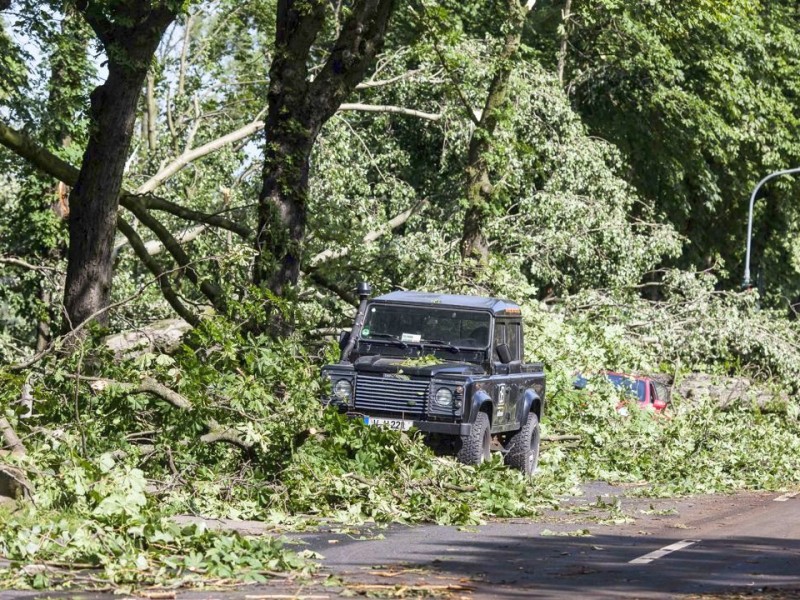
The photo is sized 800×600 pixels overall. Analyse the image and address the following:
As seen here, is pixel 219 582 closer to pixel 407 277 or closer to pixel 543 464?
pixel 543 464

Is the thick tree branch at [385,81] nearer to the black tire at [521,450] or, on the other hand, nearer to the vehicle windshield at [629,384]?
the vehicle windshield at [629,384]

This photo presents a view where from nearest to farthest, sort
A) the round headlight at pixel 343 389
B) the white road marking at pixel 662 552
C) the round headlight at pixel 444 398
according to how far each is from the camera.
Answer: the white road marking at pixel 662 552 < the round headlight at pixel 444 398 < the round headlight at pixel 343 389

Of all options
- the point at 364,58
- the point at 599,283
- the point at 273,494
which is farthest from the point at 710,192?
the point at 273,494

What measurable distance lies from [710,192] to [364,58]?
21.5 m

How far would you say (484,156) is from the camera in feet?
87.8

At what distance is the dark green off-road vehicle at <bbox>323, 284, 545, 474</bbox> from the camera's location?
48.5 ft

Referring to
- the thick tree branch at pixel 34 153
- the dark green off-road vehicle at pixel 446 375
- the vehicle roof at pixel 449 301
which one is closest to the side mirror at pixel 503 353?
the dark green off-road vehicle at pixel 446 375

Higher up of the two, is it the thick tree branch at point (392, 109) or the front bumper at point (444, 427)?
the thick tree branch at point (392, 109)

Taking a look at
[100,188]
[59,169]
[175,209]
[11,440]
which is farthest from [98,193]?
[11,440]

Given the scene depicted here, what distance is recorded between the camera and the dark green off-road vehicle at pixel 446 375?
14.8 metres

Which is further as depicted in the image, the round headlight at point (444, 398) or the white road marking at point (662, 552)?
the round headlight at point (444, 398)

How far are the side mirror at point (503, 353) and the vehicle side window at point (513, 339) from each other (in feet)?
0.82

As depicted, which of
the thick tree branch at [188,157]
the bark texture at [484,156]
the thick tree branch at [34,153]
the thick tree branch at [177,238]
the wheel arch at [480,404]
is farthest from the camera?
the bark texture at [484,156]

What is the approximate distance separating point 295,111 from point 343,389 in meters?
5.21
